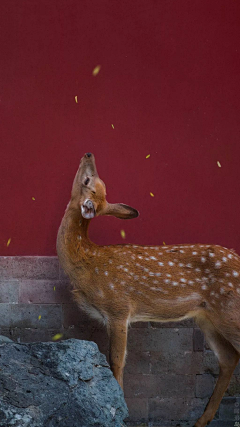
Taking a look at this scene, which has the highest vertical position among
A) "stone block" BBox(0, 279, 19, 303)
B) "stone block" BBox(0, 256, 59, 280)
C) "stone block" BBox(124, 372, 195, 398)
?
"stone block" BBox(0, 256, 59, 280)

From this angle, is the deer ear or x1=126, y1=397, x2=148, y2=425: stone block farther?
x1=126, y1=397, x2=148, y2=425: stone block

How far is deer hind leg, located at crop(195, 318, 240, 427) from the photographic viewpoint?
4348mm

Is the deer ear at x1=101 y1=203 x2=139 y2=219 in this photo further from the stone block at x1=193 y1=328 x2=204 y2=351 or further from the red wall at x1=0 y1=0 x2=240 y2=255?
the stone block at x1=193 y1=328 x2=204 y2=351

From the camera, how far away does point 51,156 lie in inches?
179

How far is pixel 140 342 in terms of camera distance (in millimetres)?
4609

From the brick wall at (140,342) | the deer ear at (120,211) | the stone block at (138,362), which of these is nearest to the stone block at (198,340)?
the brick wall at (140,342)

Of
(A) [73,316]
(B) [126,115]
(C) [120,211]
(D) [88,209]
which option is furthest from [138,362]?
(B) [126,115]

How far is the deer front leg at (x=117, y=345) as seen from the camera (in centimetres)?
394

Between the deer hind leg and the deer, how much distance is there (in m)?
0.22

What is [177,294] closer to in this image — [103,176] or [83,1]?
[103,176]

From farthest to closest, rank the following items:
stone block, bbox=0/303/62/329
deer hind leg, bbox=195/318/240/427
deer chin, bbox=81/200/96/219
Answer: stone block, bbox=0/303/62/329
deer hind leg, bbox=195/318/240/427
deer chin, bbox=81/200/96/219

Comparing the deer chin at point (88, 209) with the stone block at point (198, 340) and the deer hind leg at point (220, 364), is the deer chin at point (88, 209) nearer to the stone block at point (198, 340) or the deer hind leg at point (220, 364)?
the deer hind leg at point (220, 364)

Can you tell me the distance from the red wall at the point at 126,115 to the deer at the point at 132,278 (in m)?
0.53

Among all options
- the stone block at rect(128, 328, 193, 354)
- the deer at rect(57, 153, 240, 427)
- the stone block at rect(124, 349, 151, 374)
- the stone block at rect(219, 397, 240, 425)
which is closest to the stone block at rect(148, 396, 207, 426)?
the stone block at rect(219, 397, 240, 425)
